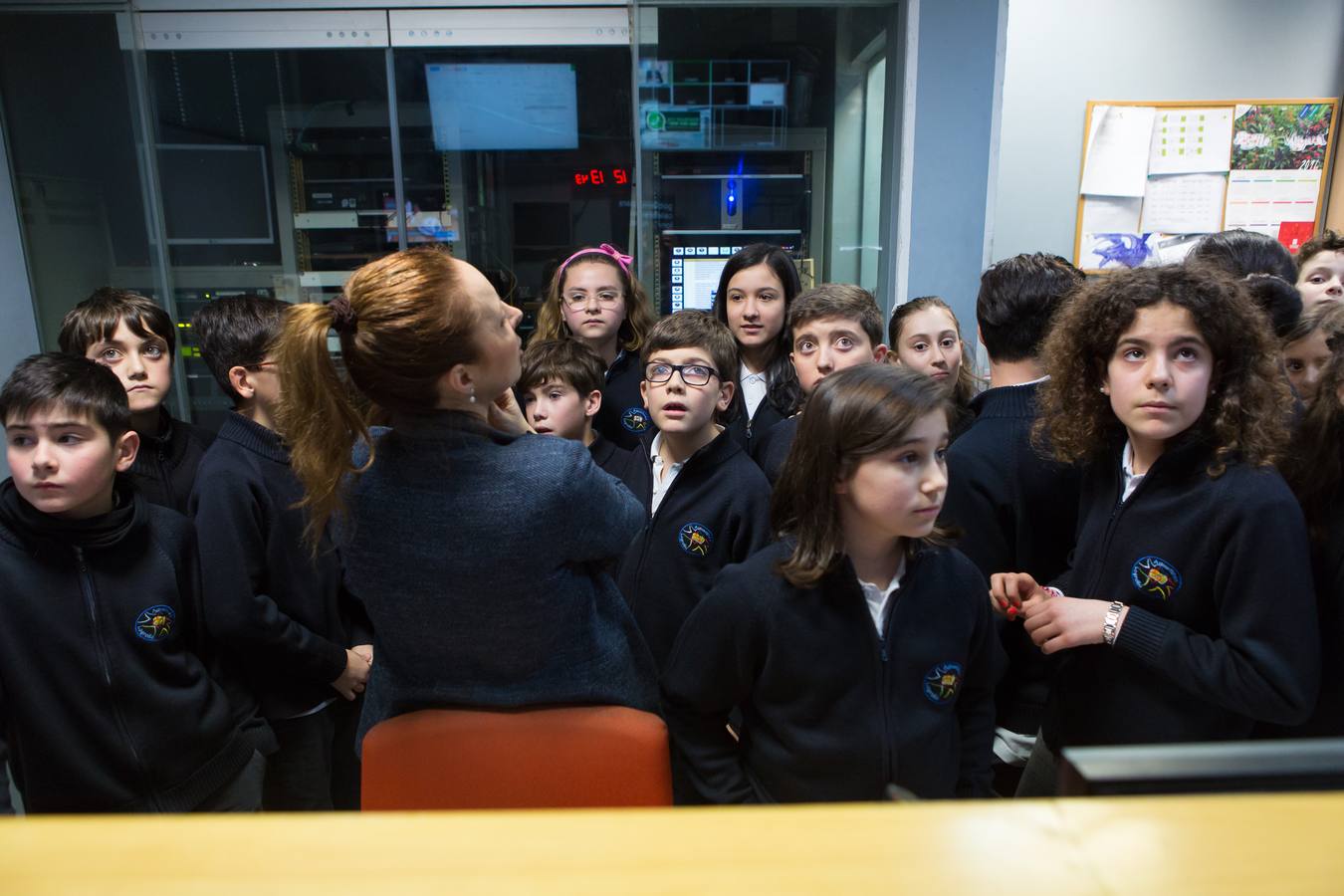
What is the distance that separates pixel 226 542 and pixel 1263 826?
1.59 meters

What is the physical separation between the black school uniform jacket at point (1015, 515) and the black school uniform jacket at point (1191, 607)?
0.56 ft

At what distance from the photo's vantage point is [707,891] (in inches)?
10.8

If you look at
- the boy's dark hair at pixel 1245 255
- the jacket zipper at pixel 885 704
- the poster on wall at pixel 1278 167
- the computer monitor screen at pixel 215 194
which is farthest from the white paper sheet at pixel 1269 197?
the computer monitor screen at pixel 215 194

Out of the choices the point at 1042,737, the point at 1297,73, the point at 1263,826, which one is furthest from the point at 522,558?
the point at 1297,73

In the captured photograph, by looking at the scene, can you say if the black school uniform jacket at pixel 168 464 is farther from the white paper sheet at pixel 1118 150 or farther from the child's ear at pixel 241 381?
the white paper sheet at pixel 1118 150

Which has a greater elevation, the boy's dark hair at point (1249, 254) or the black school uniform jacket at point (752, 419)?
the boy's dark hair at point (1249, 254)

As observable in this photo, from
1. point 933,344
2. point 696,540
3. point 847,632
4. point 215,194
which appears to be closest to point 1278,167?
point 933,344

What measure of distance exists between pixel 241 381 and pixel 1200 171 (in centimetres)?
368

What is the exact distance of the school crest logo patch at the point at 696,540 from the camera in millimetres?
1554

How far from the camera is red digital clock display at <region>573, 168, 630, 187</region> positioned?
10.9 feet

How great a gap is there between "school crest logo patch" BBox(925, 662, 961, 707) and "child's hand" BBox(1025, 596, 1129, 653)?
0.55 feet

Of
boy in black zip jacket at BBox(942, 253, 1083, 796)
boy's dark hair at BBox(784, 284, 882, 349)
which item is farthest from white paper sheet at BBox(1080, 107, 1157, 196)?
boy in black zip jacket at BBox(942, 253, 1083, 796)

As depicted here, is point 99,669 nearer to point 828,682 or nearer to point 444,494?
point 444,494

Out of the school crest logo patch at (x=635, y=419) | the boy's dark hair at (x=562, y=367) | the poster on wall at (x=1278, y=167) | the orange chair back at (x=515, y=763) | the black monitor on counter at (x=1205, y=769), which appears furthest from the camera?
the poster on wall at (x=1278, y=167)
